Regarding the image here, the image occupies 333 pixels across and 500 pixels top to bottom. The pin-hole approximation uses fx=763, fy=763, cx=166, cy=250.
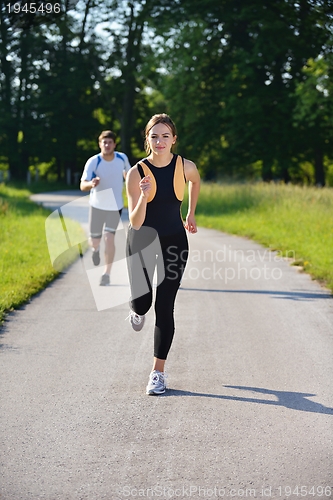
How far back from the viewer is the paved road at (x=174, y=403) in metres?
3.79

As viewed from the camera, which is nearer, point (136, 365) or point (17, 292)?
point (136, 365)

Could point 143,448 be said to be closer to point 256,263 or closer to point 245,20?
point 256,263

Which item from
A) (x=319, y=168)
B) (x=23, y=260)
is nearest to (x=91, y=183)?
(x=23, y=260)

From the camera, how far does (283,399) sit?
526 cm

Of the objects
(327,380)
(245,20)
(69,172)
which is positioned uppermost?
(245,20)

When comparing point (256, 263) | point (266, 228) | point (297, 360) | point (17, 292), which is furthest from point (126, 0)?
point (297, 360)

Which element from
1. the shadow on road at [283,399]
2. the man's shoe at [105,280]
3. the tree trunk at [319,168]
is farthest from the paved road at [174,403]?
the tree trunk at [319,168]

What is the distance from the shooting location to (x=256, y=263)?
42.0 feet

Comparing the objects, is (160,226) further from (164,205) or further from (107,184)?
(107,184)

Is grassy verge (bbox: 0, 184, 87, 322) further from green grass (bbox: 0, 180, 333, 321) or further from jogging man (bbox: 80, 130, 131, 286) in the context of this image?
jogging man (bbox: 80, 130, 131, 286)

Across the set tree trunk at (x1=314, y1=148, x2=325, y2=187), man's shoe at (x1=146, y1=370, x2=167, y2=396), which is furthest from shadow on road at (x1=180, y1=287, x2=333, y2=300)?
tree trunk at (x1=314, y1=148, x2=325, y2=187)

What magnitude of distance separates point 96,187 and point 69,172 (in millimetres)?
47154

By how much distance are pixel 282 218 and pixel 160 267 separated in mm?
13948

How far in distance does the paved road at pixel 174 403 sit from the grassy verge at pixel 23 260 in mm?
303
